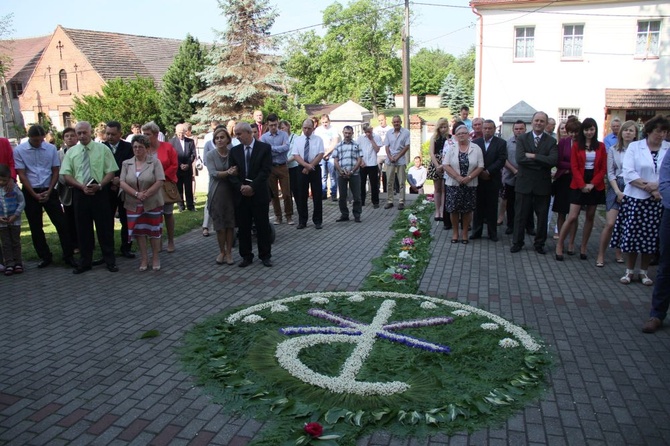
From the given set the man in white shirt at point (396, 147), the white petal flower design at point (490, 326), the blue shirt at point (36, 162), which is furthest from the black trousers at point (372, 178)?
the white petal flower design at point (490, 326)

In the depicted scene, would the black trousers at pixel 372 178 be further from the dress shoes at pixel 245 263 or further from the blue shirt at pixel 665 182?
the blue shirt at pixel 665 182

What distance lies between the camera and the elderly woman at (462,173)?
942 centimetres

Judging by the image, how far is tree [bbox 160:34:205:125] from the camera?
32781 millimetres

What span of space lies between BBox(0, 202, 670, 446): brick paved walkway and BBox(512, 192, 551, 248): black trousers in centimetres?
31

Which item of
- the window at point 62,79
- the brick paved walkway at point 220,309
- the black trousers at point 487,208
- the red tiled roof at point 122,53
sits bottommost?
the brick paved walkway at point 220,309

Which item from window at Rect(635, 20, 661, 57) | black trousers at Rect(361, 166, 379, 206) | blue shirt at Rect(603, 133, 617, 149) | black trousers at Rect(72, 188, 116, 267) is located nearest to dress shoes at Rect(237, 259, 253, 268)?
black trousers at Rect(72, 188, 116, 267)

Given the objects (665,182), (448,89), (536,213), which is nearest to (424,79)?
(448,89)

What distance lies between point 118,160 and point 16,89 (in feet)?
163

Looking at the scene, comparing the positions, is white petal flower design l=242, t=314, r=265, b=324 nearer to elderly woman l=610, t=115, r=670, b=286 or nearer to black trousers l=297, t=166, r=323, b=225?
elderly woman l=610, t=115, r=670, b=286

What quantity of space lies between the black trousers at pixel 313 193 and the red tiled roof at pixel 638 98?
71.6 ft

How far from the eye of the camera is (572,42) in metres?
29.1

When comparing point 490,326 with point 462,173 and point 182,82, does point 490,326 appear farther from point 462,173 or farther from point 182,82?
point 182,82

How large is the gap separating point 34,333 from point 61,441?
241 centimetres

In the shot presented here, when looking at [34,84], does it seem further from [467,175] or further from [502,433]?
[502,433]
